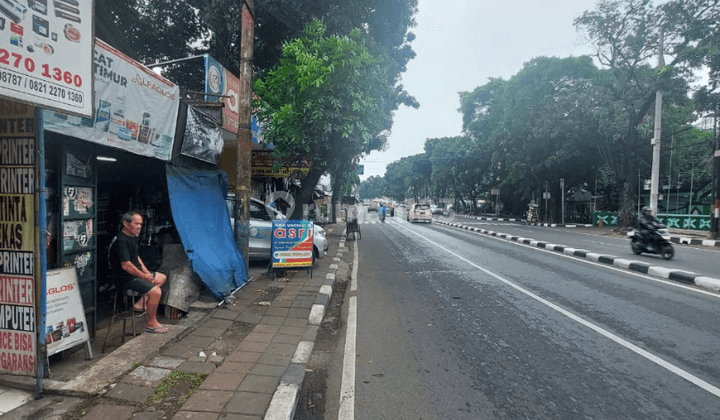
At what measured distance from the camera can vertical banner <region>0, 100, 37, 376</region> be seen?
3.32 meters

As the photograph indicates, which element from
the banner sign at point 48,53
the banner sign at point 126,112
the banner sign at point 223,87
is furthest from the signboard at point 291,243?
the banner sign at point 48,53

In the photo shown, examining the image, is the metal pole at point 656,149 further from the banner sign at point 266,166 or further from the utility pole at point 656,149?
the banner sign at point 266,166

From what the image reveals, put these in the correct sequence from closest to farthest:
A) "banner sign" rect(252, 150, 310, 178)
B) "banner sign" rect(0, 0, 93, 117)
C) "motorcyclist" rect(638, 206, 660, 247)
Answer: "banner sign" rect(0, 0, 93, 117) < "motorcyclist" rect(638, 206, 660, 247) < "banner sign" rect(252, 150, 310, 178)

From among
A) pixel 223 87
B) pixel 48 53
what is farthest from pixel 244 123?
pixel 223 87

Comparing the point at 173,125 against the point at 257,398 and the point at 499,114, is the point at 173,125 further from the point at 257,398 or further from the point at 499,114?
the point at 499,114

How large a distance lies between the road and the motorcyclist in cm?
450

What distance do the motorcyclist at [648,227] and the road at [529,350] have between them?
4505 millimetres

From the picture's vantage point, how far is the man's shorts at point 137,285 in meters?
4.59

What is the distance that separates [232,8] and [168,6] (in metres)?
3.78

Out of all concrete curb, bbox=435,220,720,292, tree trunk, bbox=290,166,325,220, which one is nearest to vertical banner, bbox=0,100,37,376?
tree trunk, bbox=290,166,325,220

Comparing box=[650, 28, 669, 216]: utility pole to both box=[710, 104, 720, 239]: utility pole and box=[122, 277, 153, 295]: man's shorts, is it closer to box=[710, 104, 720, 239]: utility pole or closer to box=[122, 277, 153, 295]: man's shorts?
box=[710, 104, 720, 239]: utility pole

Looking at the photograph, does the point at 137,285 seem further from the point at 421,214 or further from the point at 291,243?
the point at 421,214

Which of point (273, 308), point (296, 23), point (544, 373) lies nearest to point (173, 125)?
point (273, 308)

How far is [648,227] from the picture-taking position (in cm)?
1248
